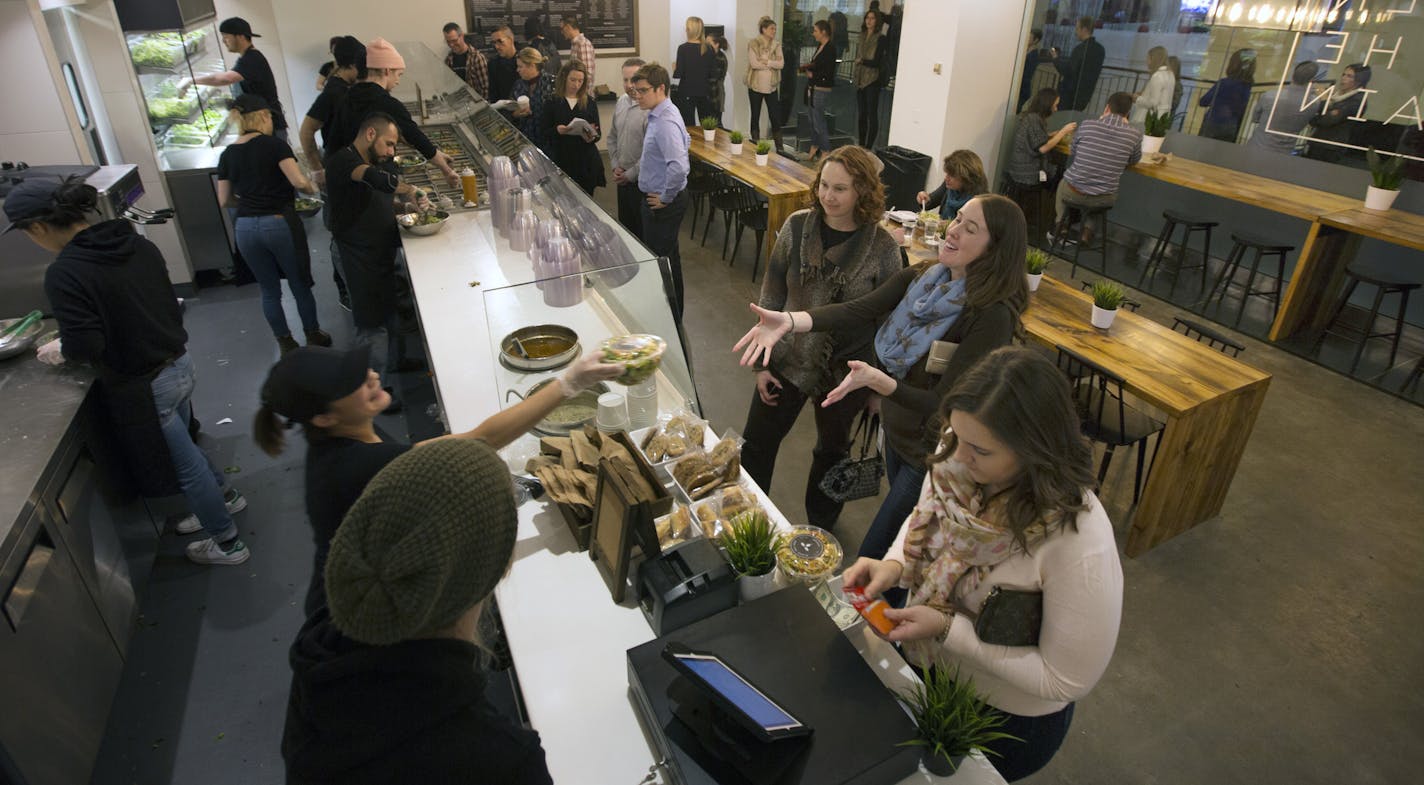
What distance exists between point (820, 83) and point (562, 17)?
3.45 metres

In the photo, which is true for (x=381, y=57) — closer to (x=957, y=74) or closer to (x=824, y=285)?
(x=824, y=285)

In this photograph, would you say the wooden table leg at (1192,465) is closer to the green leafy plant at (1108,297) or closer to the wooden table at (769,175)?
the green leafy plant at (1108,297)

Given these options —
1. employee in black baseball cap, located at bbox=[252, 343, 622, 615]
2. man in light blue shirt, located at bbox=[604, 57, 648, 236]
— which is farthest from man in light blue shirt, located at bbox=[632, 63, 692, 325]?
employee in black baseball cap, located at bbox=[252, 343, 622, 615]

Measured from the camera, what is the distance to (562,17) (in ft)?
32.2

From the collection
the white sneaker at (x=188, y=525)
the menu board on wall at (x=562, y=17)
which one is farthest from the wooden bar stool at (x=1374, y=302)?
the menu board on wall at (x=562, y=17)

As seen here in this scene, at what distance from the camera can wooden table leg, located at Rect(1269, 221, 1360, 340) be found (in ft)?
17.7

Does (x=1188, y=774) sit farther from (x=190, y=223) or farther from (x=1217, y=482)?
(x=190, y=223)

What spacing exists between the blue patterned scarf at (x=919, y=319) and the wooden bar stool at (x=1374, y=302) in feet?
14.1

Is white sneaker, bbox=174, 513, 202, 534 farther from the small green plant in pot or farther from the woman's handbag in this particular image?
the small green plant in pot

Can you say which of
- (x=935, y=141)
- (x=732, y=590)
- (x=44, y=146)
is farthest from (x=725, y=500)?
(x=935, y=141)

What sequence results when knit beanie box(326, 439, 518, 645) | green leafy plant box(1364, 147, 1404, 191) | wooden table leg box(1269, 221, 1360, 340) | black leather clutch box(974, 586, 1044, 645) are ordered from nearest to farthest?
knit beanie box(326, 439, 518, 645) → black leather clutch box(974, 586, 1044, 645) → green leafy plant box(1364, 147, 1404, 191) → wooden table leg box(1269, 221, 1360, 340)

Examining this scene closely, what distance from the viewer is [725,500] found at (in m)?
2.18

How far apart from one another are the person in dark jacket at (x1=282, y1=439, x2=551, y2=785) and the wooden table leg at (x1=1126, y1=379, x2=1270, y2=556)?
3.17m

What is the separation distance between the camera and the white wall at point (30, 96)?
15.0ft
